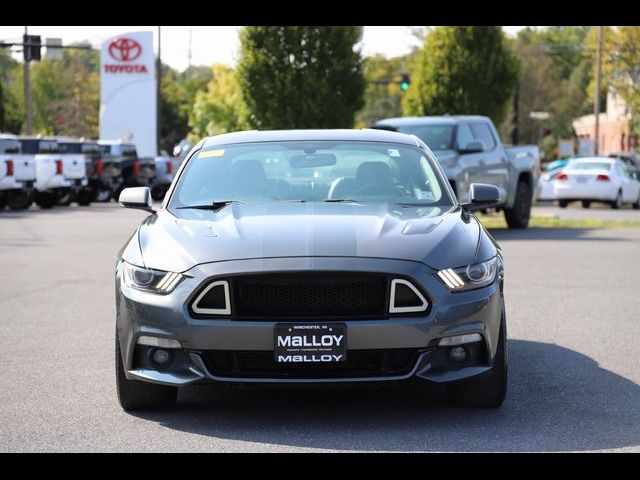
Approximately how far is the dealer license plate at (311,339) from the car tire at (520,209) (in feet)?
57.7

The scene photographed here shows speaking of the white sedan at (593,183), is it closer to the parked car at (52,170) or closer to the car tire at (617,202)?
the car tire at (617,202)

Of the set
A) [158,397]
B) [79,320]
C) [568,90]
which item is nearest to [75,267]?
[79,320]

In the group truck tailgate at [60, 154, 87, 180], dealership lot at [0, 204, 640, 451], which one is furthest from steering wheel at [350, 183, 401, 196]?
truck tailgate at [60, 154, 87, 180]

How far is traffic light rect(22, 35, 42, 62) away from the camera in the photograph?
49062mm

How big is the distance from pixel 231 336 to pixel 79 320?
15.9 feet

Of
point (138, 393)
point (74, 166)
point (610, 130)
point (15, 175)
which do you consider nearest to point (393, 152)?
point (138, 393)

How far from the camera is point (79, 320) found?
10.9 m

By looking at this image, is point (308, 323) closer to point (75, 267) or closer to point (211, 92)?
point (75, 267)

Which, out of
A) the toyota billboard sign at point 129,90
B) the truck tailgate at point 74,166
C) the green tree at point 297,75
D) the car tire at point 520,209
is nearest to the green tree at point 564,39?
the toyota billboard sign at point 129,90

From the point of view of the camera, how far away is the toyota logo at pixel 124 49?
72.4 meters

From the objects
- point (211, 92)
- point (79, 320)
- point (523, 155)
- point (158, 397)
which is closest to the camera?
point (158, 397)

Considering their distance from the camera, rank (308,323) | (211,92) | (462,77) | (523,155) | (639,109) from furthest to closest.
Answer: (211,92) < (639,109) < (462,77) < (523,155) < (308,323)

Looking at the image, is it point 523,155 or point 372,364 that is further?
point 523,155

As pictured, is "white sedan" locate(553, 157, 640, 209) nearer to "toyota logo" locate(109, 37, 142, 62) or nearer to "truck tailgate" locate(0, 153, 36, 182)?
"truck tailgate" locate(0, 153, 36, 182)
